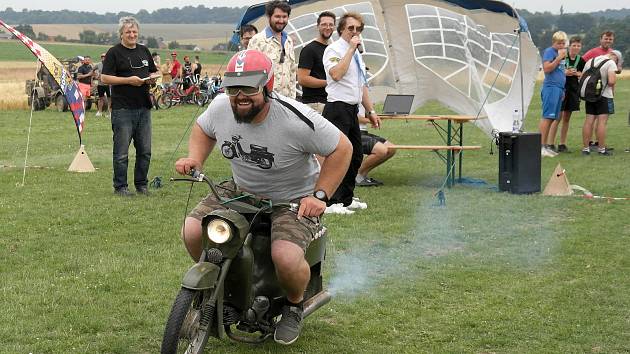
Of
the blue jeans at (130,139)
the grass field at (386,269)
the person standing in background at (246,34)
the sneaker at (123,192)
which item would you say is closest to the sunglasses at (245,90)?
the grass field at (386,269)

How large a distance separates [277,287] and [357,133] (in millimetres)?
4276

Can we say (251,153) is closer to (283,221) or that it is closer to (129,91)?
(283,221)

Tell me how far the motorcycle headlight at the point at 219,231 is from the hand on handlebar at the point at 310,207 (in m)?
0.36

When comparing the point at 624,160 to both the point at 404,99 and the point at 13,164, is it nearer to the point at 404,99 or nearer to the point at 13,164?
the point at 404,99

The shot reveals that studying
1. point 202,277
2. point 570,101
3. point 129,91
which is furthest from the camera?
point 570,101

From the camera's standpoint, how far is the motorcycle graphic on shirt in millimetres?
4703

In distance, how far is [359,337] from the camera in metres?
5.23

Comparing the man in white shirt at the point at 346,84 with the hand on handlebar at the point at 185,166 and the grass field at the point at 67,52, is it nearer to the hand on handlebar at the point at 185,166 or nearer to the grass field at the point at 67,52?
the hand on handlebar at the point at 185,166

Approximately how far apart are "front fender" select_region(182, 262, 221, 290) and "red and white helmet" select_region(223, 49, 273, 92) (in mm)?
848

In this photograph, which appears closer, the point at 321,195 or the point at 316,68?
the point at 321,195

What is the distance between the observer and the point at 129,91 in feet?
32.5

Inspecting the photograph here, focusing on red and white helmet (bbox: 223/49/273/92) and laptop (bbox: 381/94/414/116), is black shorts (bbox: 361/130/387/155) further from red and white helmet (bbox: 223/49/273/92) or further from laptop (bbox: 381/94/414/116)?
red and white helmet (bbox: 223/49/273/92)

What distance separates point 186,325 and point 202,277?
0.87 feet

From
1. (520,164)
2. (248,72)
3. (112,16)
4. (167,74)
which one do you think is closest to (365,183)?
(520,164)
